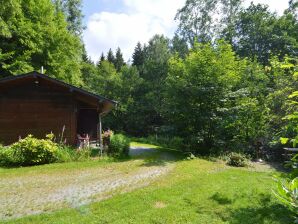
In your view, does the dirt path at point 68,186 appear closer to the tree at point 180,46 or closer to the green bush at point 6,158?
the green bush at point 6,158

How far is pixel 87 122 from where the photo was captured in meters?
17.4

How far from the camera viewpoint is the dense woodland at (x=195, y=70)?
14.7m

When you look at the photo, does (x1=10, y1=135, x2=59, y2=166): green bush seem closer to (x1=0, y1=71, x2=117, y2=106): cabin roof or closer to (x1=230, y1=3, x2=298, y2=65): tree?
Result: (x1=0, y1=71, x2=117, y2=106): cabin roof

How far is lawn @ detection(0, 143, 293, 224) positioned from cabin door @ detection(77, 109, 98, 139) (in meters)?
7.23

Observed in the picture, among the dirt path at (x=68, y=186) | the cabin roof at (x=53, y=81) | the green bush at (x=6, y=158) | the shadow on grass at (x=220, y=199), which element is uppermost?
the cabin roof at (x=53, y=81)

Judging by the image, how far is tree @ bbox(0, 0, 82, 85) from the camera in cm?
2039

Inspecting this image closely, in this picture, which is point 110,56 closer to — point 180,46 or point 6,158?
point 180,46

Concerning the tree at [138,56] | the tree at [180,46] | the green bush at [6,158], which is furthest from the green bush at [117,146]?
the tree at [138,56]

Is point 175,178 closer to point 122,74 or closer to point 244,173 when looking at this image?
point 244,173

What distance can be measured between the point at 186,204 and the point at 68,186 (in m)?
3.72

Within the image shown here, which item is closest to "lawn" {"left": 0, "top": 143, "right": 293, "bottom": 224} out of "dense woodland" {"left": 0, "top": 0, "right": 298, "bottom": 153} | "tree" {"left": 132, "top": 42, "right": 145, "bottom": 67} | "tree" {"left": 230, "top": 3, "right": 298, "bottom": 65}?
"dense woodland" {"left": 0, "top": 0, "right": 298, "bottom": 153}

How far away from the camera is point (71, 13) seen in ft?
108

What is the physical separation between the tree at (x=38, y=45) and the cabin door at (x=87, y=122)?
688 cm

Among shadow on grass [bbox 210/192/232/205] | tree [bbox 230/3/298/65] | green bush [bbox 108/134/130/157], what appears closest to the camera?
shadow on grass [bbox 210/192/232/205]
